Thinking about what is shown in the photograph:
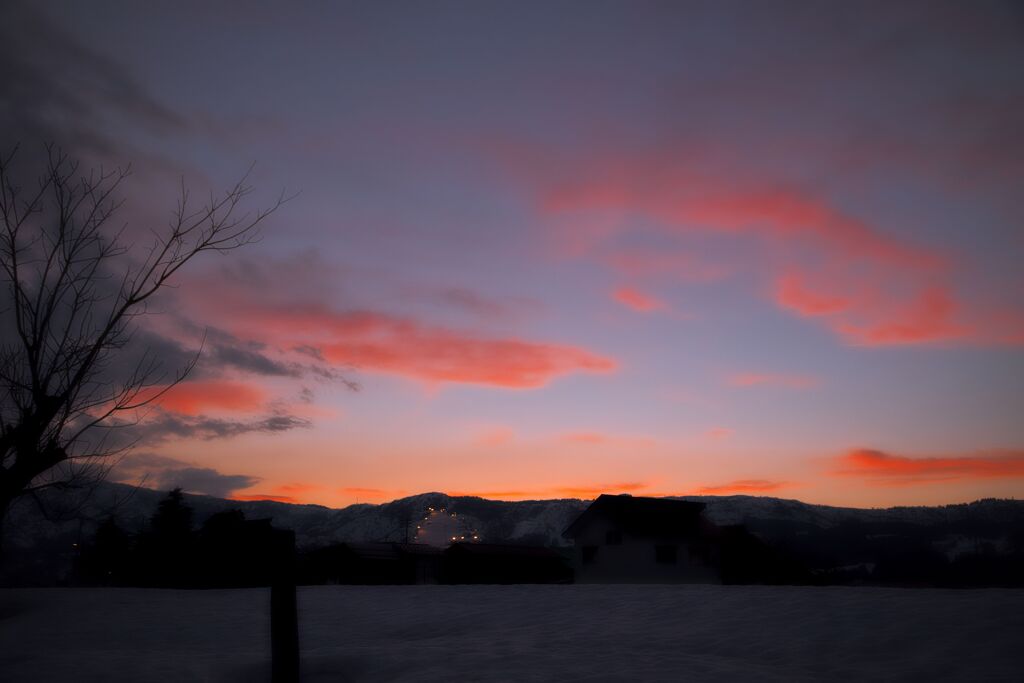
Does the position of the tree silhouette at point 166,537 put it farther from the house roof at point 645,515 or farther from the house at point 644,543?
the house roof at point 645,515

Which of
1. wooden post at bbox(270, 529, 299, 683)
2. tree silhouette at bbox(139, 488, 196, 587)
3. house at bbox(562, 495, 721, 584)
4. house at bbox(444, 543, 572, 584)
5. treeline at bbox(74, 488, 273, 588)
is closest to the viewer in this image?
wooden post at bbox(270, 529, 299, 683)

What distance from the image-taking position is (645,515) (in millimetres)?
46688

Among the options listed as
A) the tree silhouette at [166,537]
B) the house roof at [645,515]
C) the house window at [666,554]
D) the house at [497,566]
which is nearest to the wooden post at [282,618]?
the house roof at [645,515]

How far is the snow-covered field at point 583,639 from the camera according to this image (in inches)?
382

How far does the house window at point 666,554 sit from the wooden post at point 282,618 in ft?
126

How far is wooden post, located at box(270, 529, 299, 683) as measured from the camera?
31.1 ft

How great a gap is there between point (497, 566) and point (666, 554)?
56.4 ft

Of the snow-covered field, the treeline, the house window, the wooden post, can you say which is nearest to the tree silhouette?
the treeline

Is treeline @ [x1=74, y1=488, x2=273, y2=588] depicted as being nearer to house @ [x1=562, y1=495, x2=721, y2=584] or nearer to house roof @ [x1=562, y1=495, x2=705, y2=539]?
house @ [x1=562, y1=495, x2=721, y2=584]

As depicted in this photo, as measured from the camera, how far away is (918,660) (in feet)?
30.9

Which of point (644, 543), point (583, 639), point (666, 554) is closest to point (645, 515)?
point (644, 543)

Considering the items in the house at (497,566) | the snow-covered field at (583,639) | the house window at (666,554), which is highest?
the snow-covered field at (583,639)

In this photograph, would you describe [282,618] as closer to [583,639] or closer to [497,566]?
[583,639]

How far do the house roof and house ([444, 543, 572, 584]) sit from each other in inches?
375
